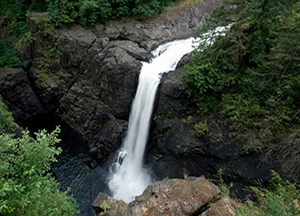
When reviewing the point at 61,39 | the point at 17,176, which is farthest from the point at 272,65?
the point at 61,39

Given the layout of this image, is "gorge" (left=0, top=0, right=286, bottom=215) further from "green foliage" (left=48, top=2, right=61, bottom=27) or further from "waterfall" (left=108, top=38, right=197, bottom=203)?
"green foliage" (left=48, top=2, right=61, bottom=27)

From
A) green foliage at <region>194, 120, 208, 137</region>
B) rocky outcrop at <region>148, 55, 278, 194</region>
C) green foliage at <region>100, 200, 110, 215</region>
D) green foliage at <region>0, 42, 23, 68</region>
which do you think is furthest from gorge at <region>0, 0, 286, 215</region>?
green foliage at <region>100, 200, 110, 215</region>

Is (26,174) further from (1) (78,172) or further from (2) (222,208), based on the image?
(1) (78,172)

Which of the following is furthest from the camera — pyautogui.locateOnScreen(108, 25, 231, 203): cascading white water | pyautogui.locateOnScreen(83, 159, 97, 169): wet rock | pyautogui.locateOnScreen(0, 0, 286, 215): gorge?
pyautogui.locateOnScreen(83, 159, 97, 169): wet rock

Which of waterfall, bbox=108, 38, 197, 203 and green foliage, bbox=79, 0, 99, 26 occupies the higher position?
green foliage, bbox=79, 0, 99, 26

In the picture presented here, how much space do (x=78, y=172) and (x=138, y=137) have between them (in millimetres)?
4923

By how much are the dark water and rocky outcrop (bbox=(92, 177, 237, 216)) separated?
16.5 feet

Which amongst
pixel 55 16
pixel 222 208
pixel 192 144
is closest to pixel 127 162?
pixel 192 144

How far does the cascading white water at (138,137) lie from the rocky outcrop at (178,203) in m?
5.45

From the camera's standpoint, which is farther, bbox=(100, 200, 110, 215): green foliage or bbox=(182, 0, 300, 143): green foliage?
bbox=(182, 0, 300, 143): green foliage

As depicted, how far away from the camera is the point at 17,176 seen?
413 centimetres

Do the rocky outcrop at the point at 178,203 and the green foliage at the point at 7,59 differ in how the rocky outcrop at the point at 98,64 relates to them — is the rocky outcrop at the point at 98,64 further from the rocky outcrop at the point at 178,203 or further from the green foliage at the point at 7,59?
the rocky outcrop at the point at 178,203

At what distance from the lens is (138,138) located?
12469 millimetres

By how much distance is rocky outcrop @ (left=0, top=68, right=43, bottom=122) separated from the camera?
14.7 m
